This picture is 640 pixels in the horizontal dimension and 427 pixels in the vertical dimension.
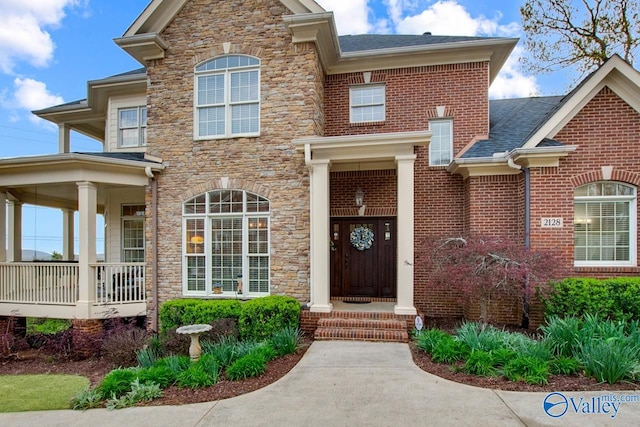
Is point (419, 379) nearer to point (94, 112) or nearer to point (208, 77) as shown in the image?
point (208, 77)

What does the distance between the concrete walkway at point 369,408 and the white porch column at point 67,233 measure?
31.6 ft

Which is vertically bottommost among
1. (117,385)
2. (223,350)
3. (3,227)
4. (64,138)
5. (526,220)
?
(117,385)

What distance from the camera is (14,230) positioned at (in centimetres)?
1087

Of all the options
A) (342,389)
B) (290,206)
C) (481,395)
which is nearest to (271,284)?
(290,206)

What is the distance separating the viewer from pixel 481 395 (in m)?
4.52

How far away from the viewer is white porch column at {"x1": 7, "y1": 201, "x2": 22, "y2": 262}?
1070cm

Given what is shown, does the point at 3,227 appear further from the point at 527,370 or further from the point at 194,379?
the point at 527,370

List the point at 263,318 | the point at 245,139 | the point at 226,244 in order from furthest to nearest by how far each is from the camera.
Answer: the point at 226,244, the point at 245,139, the point at 263,318

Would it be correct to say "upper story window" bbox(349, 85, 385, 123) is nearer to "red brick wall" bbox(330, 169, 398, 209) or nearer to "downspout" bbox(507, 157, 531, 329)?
"red brick wall" bbox(330, 169, 398, 209)

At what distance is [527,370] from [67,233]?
14.7 metres

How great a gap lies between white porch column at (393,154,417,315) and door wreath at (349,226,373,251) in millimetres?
2210

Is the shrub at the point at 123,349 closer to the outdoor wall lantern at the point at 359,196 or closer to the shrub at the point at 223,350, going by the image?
the shrub at the point at 223,350

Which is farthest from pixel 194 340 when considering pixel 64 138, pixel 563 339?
pixel 64 138

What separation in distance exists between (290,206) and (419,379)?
454 cm
